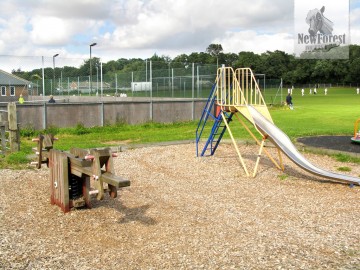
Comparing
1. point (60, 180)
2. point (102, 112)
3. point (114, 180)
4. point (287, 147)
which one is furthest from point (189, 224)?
point (102, 112)

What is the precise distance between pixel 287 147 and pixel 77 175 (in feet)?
15.8

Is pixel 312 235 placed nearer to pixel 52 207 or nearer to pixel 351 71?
pixel 52 207

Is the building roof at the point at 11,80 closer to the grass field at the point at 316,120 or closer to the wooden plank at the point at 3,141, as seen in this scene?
the wooden plank at the point at 3,141

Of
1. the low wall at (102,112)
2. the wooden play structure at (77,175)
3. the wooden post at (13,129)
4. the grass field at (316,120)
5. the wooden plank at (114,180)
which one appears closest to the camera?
the wooden plank at (114,180)

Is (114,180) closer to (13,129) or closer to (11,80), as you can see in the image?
(13,129)

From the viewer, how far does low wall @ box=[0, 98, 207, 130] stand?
1716 cm

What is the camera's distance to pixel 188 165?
10.5 metres

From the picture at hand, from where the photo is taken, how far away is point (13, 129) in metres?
11.6

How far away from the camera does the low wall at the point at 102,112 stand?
1716cm

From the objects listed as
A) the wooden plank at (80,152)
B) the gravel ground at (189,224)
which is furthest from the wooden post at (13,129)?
the wooden plank at (80,152)

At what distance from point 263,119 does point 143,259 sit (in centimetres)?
599

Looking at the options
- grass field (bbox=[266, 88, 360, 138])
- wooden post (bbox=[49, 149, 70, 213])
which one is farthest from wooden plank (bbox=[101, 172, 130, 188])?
grass field (bbox=[266, 88, 360, 138])

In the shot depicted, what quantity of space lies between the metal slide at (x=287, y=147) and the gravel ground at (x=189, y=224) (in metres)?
0.23

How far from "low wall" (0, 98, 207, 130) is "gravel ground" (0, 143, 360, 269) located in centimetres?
807
